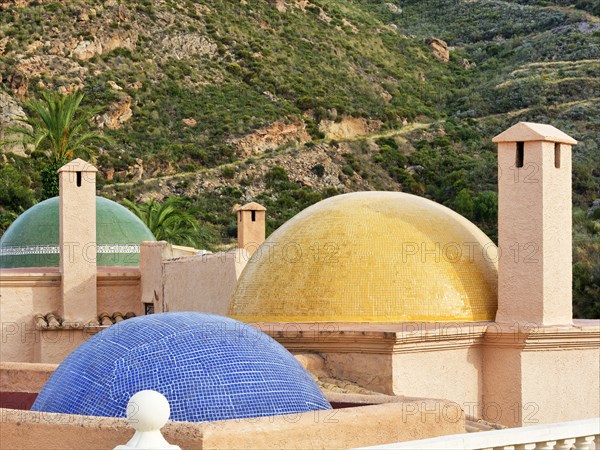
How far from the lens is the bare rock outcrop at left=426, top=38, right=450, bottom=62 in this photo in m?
68.8

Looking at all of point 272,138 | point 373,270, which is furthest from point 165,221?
point 272,138

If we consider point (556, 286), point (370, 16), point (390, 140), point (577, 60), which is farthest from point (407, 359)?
point (370, 16)

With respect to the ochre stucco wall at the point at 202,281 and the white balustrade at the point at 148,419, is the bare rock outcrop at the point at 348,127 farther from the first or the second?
the white balustrade at the point at 148,419

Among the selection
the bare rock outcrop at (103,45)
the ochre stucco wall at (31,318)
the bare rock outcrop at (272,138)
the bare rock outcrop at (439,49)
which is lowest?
the ochre stucco wall at (31,318)

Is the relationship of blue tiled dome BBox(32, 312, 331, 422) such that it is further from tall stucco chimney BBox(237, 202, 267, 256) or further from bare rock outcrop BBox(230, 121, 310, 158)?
bare rock outcrop BBox(230, 121, 310, 158)

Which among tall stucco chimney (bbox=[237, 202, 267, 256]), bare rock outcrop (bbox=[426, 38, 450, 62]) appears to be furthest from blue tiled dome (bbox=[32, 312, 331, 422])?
bare rock outcrop (bbox=[426, 38, 450, 62])

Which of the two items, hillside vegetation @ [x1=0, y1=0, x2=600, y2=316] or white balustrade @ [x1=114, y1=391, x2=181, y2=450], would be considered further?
hillside vegetation @ [x1=0, y1=0, x2=600, y2=316]

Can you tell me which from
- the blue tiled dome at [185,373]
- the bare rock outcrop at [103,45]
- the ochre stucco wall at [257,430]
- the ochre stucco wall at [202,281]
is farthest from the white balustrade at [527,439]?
the bare rock outcrop at [103,45]

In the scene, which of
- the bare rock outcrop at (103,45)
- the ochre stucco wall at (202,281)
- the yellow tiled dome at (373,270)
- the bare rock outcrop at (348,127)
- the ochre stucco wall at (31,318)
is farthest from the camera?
the bare rock outcrop at (348,127)

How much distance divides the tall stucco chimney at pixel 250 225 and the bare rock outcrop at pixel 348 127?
38.1 meters

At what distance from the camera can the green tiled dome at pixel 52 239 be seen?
73.1 ft

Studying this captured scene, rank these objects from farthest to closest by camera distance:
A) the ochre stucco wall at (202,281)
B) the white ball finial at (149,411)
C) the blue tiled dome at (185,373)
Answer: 1. the ochre stucco wall at (202,281)
2. the blue tiled dome at (185,373)
3. the white ball finial at (149,411)

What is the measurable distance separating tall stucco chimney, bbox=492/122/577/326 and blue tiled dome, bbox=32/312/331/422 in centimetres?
456

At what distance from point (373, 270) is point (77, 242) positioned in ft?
31.5
